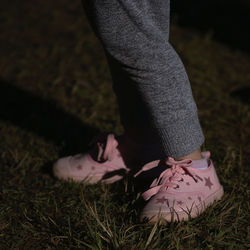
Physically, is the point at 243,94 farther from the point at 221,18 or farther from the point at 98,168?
the point at 221,18

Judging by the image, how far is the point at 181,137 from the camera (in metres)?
1.43

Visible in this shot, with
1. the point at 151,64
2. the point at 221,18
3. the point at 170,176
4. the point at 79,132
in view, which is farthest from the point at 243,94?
the point at 221,18

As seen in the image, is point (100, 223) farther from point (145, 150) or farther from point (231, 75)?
point (231, 75)

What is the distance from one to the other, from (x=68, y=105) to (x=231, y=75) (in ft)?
3.47

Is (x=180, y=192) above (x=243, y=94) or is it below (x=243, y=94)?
above

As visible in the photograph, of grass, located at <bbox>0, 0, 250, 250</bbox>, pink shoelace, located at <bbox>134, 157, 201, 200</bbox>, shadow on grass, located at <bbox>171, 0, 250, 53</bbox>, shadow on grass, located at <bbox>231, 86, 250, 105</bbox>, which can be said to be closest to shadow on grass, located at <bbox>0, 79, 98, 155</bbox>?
grass, located at <bbox>0, 0, 250, 250</bbox>

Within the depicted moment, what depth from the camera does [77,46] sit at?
A: 3.08m

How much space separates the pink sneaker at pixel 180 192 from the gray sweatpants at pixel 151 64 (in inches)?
3.0

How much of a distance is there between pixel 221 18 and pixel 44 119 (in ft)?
6.82

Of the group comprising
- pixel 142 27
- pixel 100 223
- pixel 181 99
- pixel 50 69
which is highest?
pixel 142 27

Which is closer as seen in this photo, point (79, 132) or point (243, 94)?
point (79, 132)

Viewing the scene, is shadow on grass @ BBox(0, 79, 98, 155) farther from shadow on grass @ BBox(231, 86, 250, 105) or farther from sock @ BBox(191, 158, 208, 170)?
shadow on grass @ BBox(231, 86, 250, 105)

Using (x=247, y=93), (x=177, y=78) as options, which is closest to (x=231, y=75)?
(x=247, y=93)

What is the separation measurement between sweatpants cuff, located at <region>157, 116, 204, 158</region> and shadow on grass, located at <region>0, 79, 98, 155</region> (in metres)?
0.62
